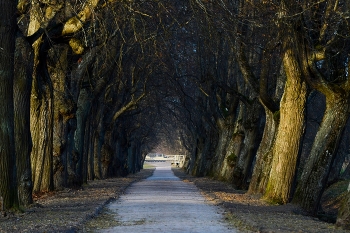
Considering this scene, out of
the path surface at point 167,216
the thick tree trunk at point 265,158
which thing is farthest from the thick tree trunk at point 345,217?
the thick tree trunk at point 265,158

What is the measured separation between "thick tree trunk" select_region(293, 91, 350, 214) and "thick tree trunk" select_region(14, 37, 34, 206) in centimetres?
698

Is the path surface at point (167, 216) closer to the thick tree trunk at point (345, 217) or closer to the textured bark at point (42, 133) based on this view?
the thick tree trunk at point (345, 217)

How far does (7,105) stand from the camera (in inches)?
588

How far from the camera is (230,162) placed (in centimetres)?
3656

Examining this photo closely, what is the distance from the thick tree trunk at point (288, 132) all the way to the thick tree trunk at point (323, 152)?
3.70 feet

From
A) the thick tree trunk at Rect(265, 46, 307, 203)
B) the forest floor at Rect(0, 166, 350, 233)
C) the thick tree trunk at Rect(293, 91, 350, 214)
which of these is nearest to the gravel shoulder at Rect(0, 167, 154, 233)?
the forest floor at Rect(0, 166, 350, 233)

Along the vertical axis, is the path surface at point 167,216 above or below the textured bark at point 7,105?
below

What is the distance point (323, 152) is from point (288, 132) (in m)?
1.87

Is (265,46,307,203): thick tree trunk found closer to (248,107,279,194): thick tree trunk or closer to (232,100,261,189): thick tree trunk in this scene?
(248,107,279,194): thick tree trunk

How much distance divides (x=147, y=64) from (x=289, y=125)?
18416 millimetres

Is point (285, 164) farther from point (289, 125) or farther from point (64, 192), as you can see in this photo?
point (64, 192)

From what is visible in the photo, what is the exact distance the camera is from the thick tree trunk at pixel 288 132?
Result: 19406mm

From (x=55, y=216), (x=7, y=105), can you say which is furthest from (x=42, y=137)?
(x=55, y=216)

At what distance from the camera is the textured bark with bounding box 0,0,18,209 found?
48.8ft
